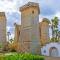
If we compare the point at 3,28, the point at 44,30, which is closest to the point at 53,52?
the point at 44,30

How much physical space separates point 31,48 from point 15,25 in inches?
431

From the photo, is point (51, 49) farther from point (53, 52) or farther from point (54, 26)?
point (54, 26)

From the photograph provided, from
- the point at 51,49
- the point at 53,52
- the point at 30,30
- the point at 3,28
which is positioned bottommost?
the point at 53,52

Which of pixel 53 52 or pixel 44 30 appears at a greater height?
pixel 44 30

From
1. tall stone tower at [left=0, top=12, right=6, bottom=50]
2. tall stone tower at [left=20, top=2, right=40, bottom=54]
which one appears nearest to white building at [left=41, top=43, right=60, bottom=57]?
tall stone tower at [left=20, top=2, right=40, bottom=54]

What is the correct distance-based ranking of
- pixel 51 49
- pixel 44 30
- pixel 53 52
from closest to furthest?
1. pixel 51 49
2. pixel 53 52
3. pixel 44 30

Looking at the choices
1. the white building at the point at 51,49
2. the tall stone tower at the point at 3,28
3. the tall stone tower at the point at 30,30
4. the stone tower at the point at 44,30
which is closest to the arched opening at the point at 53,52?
the white building at the point at 51,49

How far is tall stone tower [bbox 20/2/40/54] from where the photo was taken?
46938mm

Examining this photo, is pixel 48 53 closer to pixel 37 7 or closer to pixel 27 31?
pixel 27 31

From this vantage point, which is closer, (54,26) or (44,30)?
(44,30)

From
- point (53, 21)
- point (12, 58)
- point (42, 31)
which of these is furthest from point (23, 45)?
point (12, 58)

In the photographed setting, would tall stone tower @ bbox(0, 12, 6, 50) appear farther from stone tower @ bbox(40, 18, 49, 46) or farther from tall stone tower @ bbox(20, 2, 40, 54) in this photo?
stone tower @ bbox(40, 18, 49, 46)

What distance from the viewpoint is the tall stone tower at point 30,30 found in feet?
154

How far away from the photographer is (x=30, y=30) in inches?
1853
